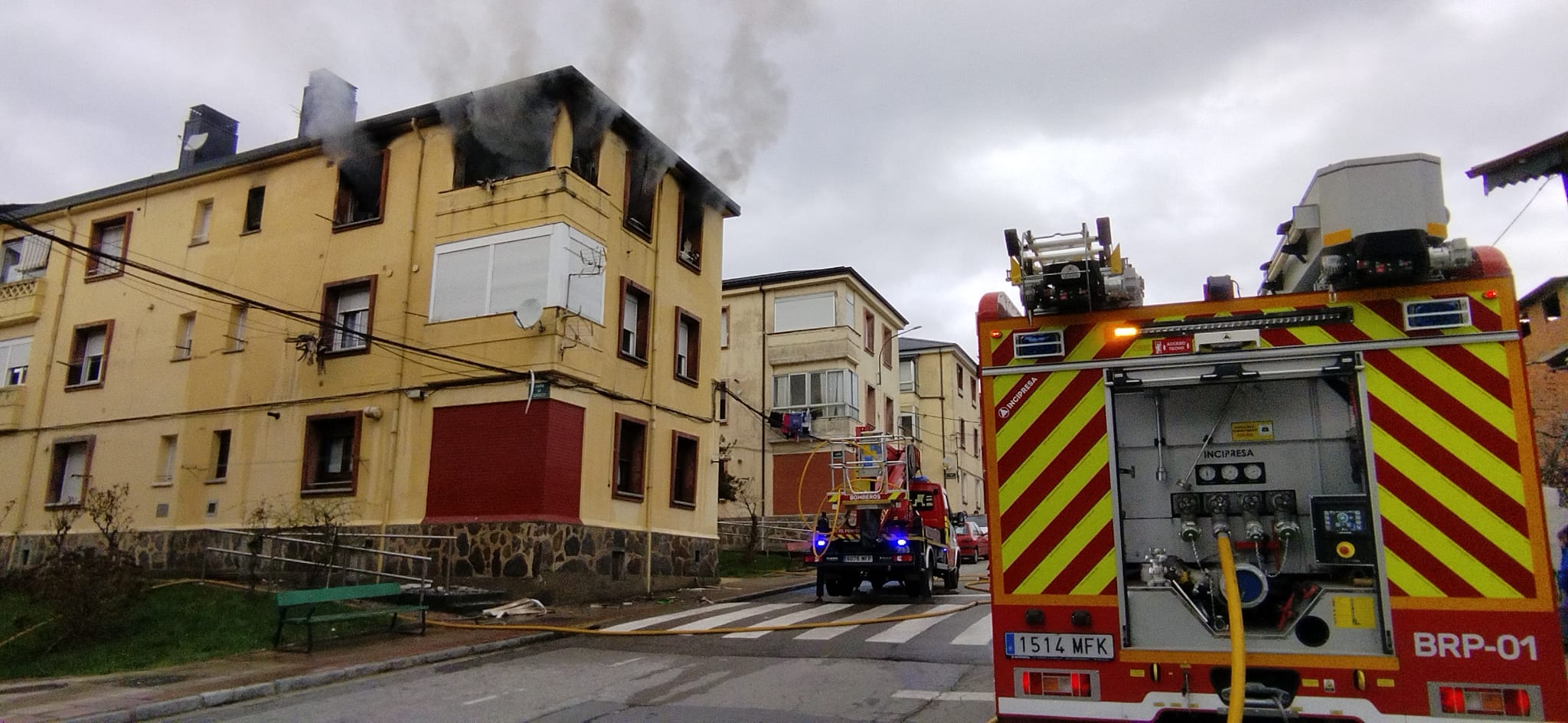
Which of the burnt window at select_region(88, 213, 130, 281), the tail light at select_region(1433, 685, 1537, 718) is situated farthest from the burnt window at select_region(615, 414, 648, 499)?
the tail light at select_region(1433, 685, 1537, 718)

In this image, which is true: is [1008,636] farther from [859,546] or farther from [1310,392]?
[859,546]

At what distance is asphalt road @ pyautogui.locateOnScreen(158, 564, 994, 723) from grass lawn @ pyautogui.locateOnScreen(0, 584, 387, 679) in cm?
307

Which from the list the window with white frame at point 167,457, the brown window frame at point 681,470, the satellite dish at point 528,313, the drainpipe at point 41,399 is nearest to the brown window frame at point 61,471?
the drainpipe at point 41,399

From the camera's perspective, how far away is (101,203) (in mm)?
25719

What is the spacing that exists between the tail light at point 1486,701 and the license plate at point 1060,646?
140cm

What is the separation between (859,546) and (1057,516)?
12.0 metres

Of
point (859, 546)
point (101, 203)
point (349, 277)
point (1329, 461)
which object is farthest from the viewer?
point (101, 203)

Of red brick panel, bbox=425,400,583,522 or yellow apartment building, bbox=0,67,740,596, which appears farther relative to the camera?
yellow apartment building, bbox=0,67,740,596

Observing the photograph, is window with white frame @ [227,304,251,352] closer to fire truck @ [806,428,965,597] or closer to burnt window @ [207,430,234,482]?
burnt window @ [207,430,234,482]

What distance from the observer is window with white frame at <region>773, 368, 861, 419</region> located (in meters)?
35.7

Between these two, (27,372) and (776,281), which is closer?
(27,372)

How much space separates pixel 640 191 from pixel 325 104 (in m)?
7.78

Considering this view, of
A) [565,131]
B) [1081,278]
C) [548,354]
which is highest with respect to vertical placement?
[565,131]

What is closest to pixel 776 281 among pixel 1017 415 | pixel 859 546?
pixel 859 546
